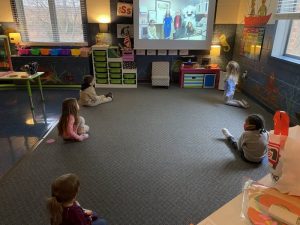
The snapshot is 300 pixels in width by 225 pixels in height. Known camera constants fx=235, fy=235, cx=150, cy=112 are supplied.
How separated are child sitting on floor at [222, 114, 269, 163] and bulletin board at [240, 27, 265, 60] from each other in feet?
6.81

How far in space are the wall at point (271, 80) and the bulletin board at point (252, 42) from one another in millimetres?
78

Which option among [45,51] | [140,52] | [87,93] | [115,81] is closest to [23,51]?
[45,51]

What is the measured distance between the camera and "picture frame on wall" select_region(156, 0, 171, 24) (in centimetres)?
441

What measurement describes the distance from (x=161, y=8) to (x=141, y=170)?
11.2ft

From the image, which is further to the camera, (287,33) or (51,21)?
(51,21)

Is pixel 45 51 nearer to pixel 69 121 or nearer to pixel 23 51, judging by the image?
pixel 23 51

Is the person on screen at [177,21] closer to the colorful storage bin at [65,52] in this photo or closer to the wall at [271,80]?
the wall at [271,80]

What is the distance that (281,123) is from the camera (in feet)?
2.93

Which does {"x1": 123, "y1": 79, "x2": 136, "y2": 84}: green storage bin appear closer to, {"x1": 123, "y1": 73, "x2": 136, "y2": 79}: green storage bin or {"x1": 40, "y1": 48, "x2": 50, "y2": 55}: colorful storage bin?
{"x1": 123, "y1": 73, "x2": 136, "y2": 79}: green storage bin

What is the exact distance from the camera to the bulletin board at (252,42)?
375 cm

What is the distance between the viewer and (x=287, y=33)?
3.29 meters

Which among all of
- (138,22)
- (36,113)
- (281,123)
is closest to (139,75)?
(138,22)

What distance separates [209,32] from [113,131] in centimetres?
294

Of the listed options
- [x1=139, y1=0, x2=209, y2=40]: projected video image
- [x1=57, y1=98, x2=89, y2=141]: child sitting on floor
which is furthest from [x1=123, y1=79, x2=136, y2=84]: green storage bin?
[x1=57, y1=98, x2=89, y2=141]: child sitting on floor
